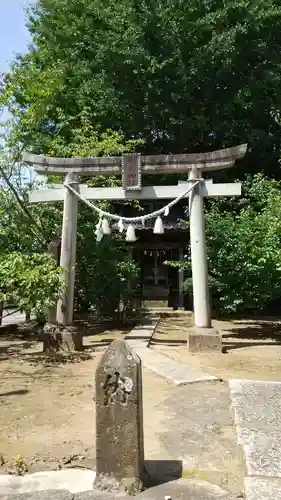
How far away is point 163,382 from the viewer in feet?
22.4

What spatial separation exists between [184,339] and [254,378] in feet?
14.1


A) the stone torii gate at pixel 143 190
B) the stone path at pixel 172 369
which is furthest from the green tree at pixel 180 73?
the stone path at pixel 172 369

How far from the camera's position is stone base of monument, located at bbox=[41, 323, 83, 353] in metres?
9.22

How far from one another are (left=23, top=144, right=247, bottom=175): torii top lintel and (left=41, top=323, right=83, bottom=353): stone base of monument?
352cm

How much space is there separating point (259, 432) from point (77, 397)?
8.47 ft

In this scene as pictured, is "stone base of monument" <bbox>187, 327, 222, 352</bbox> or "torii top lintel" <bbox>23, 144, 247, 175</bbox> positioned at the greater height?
"torii top lintel" <bbox>23, 144, 247, 175</bbox>

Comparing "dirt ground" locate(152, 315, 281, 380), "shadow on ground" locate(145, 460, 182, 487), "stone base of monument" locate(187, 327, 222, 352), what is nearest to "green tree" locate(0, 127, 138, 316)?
"dirt ground" locate(152, 315, 281, 380)

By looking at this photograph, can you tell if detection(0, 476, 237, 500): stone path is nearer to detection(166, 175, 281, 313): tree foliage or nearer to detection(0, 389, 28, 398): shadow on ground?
detection(0, 389, 28, 398): shadow on ground

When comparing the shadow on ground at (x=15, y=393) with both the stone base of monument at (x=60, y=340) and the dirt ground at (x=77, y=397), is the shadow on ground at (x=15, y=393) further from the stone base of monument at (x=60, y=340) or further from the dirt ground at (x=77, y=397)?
the stone base of monument at (x=60, y=340)

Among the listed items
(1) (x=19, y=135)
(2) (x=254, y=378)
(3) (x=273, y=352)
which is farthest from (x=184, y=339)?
(1) (x=19, y=135)

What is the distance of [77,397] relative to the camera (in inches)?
239

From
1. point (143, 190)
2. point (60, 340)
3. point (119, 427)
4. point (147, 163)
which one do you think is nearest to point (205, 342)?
point (60, 340)

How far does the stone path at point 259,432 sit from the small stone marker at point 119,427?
2.80 feet

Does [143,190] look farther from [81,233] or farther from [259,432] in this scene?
[259,432]
